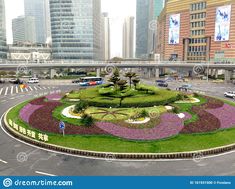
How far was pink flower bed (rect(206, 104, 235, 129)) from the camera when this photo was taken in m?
27.2

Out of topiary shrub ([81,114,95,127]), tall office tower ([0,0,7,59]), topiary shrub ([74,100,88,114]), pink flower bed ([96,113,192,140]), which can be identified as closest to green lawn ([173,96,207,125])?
pink flower bed ([96,113,192,140])

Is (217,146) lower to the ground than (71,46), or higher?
lower

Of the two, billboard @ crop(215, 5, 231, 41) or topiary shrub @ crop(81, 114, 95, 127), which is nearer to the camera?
topiary shrub @ crop(81, 114, 95, 127)

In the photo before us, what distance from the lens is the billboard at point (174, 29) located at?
11906 centimetres

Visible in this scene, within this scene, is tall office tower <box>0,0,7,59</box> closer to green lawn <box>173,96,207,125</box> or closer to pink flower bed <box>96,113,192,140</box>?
green lawn <box>173,96,207,125</box>

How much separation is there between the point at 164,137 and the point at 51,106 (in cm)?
1929

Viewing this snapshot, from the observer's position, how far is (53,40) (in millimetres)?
139000

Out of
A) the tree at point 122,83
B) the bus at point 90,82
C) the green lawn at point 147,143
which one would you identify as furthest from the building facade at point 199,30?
the green lawn at point 147,143

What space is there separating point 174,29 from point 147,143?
109126 millimetres

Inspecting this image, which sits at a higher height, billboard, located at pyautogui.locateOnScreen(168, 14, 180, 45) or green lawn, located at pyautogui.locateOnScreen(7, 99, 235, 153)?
billboard, located at pyautogui.locateOnScreen(168, 14, 180, 45)

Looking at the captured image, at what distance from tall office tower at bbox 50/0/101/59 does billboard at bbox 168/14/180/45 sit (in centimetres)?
4548

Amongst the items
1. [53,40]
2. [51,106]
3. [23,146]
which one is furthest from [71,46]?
[23,146]

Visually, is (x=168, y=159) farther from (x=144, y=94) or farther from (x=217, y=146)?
(x=144, y=94)

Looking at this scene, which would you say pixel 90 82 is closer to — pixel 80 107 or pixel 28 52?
pixel 80 107
